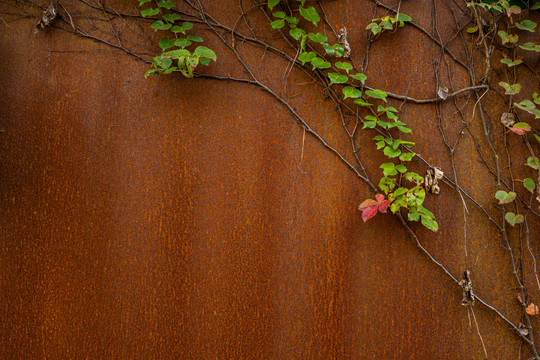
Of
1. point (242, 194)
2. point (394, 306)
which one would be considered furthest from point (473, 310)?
point (242, 194)

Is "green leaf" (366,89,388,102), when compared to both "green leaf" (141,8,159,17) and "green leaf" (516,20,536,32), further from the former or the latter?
"green leaf" (141,8,159,17)

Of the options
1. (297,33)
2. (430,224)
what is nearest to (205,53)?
(297,33)

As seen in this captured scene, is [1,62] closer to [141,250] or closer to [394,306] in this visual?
[141,250]

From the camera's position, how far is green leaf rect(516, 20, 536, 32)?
145 cm

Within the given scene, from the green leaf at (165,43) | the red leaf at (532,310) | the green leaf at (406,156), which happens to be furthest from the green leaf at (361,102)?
the red leaf at (532,310)

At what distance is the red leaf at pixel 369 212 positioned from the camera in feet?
4.71

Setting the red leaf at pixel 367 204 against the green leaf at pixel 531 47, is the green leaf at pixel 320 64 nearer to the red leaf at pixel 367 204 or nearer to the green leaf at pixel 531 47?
the red leaf at pixel 367 204

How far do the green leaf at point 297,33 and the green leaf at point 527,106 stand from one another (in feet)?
2.93

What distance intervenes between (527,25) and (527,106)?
12.9 inches

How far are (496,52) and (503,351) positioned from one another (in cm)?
122

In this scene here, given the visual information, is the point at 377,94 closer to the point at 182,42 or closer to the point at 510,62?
the point at 510,62

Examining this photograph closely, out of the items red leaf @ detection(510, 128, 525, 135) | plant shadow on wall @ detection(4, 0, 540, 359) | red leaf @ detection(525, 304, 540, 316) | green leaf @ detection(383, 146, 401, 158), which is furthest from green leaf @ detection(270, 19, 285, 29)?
red leaf @ detection(525, 304, 540, 316)

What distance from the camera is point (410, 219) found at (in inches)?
56.7

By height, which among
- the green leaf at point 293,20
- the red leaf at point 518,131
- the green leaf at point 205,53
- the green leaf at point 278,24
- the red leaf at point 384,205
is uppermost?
the green leaf at point 293,20
